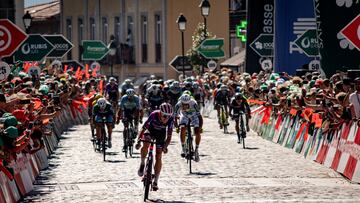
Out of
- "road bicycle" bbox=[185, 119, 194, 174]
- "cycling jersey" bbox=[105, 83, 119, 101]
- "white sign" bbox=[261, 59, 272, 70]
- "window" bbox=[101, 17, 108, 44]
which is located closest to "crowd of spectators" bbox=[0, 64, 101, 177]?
"road bicycle" bbox=[185, 119, 194, 174]

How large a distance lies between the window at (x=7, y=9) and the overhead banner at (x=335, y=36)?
89.4 ft

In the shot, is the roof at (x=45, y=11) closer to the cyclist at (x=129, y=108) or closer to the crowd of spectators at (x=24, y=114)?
the crowd of spectators at (x=24, y=114)

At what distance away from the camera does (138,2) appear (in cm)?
8019

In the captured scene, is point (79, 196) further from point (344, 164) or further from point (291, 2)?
point (291, 2)

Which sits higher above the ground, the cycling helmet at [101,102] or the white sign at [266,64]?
the cycling helmet at [101,102]

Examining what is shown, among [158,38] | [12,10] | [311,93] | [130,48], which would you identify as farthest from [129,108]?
[130,48]

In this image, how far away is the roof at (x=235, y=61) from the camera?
6819cm

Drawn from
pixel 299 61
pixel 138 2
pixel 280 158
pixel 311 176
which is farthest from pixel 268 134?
pixel 138 2

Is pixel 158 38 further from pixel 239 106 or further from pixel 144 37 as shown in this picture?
pixel 239 106

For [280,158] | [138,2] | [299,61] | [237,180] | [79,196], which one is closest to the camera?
[79,196]

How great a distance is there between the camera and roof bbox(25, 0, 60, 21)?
91.9 meters

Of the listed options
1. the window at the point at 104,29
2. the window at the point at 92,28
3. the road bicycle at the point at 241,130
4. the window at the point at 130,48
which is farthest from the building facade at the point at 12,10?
the window at the point at 92,28

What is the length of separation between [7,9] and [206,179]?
1373 inches

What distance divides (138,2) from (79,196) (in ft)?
198
